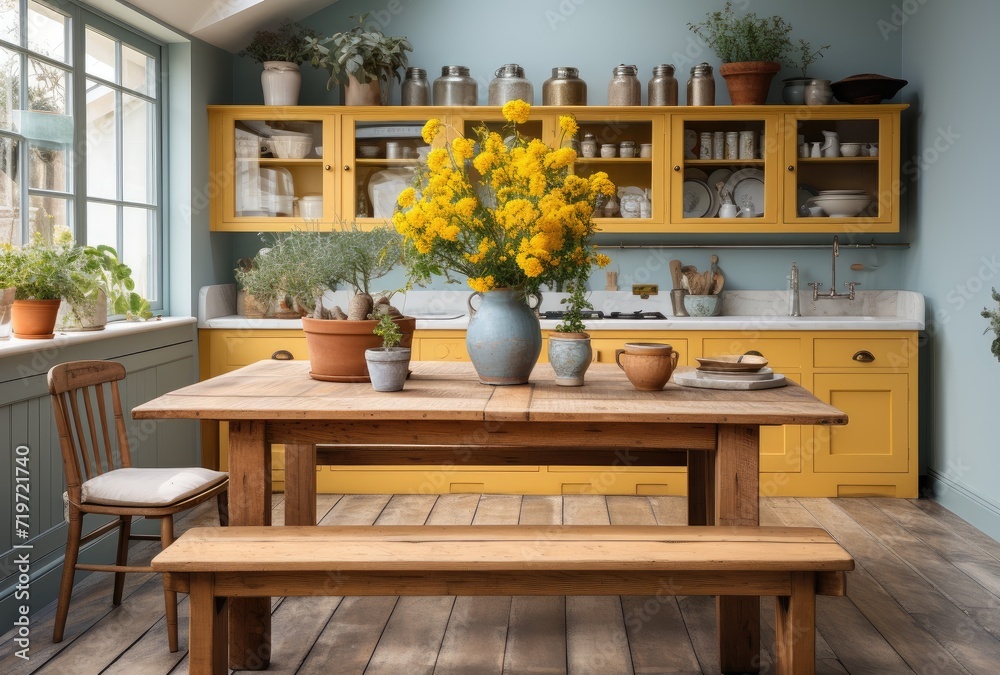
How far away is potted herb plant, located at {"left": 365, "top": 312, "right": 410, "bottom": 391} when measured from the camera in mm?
2619

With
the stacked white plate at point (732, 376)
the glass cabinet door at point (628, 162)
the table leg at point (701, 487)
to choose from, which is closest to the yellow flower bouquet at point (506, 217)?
the stacked white plate at point (732, 376)

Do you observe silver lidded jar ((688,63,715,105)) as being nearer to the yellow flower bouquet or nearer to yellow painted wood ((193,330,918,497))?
yellow painted wood ((193,330,918,497))

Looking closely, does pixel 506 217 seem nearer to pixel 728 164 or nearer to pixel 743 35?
pixel 728 164

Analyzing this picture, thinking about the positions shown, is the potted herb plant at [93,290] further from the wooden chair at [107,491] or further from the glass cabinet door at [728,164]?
the glass cabinet door at [728,164]

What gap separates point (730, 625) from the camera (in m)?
Result: 2.70

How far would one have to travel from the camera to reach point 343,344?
9.23ft

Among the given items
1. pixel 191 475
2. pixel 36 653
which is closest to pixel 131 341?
pixel 191 475

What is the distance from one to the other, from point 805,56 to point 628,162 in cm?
120

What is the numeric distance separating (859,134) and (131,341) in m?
3.79

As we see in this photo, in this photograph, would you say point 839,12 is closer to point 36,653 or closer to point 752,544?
point 752,544

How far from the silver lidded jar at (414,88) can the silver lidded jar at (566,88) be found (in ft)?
2.24

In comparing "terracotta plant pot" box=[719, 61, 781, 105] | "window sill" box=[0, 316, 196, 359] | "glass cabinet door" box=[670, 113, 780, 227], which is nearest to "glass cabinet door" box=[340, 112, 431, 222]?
"window sill" box=[0, 316, 196, 359]

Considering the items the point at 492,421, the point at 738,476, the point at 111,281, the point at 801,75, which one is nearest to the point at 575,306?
the point at 492,421

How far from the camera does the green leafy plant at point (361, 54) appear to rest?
16.6ft
